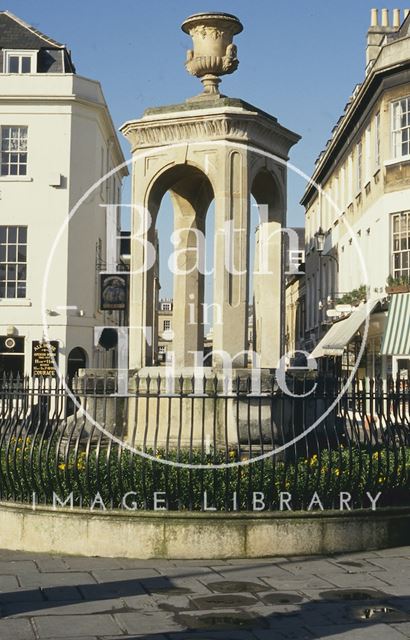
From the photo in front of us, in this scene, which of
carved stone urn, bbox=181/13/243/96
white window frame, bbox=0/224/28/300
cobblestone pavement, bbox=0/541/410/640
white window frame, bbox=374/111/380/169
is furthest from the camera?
white window frame, bbox=0/224/28/300

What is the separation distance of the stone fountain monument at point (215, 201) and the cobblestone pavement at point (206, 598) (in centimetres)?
273

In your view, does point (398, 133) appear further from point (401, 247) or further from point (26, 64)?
point (26, 64)

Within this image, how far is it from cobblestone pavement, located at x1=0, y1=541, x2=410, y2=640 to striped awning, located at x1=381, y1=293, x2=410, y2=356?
17724mm

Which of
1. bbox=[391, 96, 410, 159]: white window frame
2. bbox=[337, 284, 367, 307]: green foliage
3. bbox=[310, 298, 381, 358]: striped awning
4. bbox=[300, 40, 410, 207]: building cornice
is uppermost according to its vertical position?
bbox=[300, 40, 410, 207]: building cornice

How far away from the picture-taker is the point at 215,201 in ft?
37.1

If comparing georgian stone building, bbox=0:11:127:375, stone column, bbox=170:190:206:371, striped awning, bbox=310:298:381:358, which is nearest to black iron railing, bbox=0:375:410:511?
stone column, bbox=170:190:206:371

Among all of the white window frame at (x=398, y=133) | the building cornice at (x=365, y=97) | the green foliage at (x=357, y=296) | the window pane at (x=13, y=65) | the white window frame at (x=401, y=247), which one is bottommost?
the green foliage at (x=357, y=296)

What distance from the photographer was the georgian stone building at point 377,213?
27750 millimetres

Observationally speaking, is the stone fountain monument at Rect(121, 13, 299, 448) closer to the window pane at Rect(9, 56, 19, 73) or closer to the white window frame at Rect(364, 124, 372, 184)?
the white window frame at Rect(364, 124, 372, 184)

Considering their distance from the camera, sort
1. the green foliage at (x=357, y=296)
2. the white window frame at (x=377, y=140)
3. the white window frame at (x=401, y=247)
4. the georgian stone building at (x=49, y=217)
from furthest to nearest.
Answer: the georgian stone building at (x=49, y=217)
the green foliage at (x=357, y=296)
the white window frame at (x=377, y=140)
the white window frame at (x=401, y=247)

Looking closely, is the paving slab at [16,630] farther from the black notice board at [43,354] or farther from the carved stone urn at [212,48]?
the black notice board at [43,354]

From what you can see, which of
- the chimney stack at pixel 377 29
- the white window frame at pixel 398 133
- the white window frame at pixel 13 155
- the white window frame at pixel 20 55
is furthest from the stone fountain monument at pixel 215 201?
the chimney stack at pixel 377 29

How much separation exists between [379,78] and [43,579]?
78.5 feet

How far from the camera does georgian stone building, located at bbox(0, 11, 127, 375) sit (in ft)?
108
